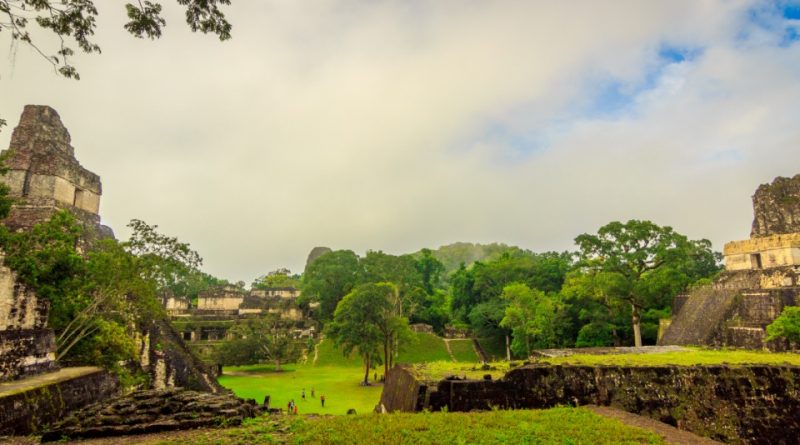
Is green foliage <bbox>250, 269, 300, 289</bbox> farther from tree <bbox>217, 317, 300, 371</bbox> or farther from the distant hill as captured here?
the distant hill

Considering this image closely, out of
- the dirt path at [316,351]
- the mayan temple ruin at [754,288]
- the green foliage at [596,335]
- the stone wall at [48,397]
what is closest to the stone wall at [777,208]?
the mayan temple ruin at [754,288]

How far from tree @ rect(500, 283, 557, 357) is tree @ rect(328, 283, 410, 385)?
22.3 ft

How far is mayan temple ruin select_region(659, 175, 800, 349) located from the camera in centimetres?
1650

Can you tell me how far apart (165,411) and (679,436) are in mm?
9375

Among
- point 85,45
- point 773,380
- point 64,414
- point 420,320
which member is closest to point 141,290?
point 64,414

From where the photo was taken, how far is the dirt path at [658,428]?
679 cm

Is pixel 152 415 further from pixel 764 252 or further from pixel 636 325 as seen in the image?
pixel 764 252

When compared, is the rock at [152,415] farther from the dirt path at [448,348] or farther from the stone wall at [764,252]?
the dirt path at [448,348]

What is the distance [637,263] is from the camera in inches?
956

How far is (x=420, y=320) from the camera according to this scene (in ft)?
141

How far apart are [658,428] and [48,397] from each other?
12284 mm

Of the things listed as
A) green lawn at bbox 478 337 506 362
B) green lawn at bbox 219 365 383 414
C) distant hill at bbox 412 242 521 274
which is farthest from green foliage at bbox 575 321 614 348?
distant hill at bbox 412 242 521 274

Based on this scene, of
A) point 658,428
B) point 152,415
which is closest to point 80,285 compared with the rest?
point 152,415

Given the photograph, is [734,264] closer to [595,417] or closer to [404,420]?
[595,417]
